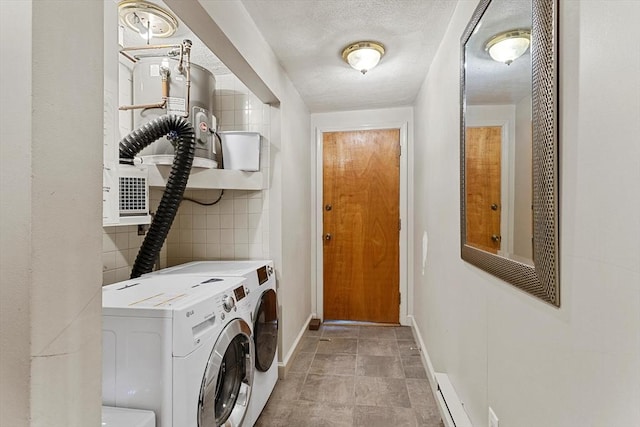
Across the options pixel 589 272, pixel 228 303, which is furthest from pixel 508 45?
pixel 228 303

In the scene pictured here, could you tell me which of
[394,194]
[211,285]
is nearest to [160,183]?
[211,285]

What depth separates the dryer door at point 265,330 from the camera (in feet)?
5.94

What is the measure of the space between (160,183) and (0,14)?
1.44 m

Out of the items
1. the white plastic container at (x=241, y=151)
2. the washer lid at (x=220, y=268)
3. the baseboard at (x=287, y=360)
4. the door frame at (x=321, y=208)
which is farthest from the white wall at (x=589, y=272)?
the door frame at (x=321, y=208)

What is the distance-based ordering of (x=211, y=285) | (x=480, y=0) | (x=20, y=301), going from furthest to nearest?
(x=211, y=285) → (x=480, y=0) → (x=20, y=301)

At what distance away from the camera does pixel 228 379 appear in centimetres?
156

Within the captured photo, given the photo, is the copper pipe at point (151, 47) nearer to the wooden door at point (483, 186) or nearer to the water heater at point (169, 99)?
the water heater at point (169, 99)

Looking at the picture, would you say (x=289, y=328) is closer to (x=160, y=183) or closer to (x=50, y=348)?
(x=160, y=183)

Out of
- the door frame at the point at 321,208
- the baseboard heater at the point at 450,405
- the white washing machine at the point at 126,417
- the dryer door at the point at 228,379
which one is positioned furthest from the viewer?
the door frame at the point at 321,208

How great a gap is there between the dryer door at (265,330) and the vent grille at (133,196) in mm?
872

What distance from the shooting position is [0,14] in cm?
52

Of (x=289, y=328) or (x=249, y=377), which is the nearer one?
(x=249, y=377)

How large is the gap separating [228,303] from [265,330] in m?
0.58

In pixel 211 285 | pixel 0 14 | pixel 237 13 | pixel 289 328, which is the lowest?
pixel 289 328
